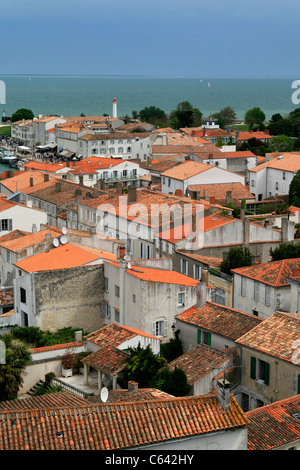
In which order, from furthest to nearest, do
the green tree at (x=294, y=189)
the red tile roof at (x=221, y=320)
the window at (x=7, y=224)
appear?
the green tree at (x=294, y=189) < the window at (x=7, y=224) < the red tile roof at (x=221, y=320)

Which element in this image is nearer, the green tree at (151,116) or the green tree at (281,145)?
the green tree at (281,145)

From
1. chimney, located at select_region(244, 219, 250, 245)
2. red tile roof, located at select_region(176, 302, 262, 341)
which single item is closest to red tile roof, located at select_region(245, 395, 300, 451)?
red tile roof, located at select_region(176, 302, 262, 341)

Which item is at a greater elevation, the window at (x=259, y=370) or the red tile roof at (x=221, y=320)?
A: the red tile roof at (x=221, y=320)

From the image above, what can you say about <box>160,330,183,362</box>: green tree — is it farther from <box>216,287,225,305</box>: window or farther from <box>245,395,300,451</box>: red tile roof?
<box>245,395,300,451</box>: red tile roof

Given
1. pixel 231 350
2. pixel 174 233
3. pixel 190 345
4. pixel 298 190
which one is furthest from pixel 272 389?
pixel 298 190

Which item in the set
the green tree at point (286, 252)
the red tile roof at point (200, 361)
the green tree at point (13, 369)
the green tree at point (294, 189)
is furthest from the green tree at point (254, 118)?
the green tree at point (13, 369)

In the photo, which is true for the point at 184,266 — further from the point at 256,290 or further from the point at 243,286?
the point at 256,290

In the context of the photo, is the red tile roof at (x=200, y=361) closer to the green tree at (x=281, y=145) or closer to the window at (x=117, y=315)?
the window at (x=117, y=315)

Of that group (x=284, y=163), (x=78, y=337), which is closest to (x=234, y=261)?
(x=78, y=337)
